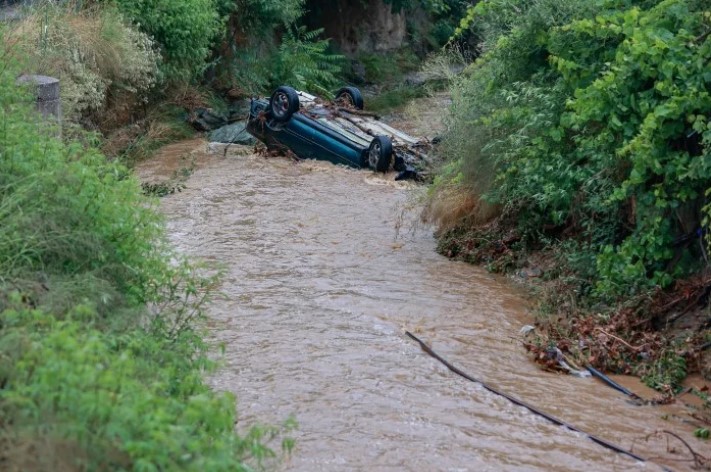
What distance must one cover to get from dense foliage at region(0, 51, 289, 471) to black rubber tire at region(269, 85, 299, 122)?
32.2 feet

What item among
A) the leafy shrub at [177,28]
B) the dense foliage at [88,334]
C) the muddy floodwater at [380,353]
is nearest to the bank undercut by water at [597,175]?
the muddy floodwater at [380,353]

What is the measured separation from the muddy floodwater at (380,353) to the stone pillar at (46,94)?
2.40 metres

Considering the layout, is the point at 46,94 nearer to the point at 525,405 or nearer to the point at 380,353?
the point at 380,353

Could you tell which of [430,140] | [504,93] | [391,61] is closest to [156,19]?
[430,140]

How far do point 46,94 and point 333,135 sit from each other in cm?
856

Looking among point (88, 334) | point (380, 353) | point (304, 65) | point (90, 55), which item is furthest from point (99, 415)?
point (304, 65)

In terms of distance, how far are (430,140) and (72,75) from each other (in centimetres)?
Result: 622

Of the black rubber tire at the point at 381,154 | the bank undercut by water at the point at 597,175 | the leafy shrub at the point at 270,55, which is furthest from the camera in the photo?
the leafy shrub at the point at 270,55

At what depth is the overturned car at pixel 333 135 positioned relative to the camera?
17297 millimetres

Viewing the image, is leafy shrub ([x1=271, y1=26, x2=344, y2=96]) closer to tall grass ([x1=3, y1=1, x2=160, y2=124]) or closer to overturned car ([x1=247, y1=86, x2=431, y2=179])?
overturned car ([x1=247, y1=86, x2=431, y2=179])

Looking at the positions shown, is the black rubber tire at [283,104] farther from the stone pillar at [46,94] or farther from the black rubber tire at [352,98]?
the stone pillar at [46,94]

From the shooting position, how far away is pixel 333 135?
17969 millimetres

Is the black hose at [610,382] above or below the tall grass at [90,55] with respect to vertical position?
below

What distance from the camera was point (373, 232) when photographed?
528 inches
